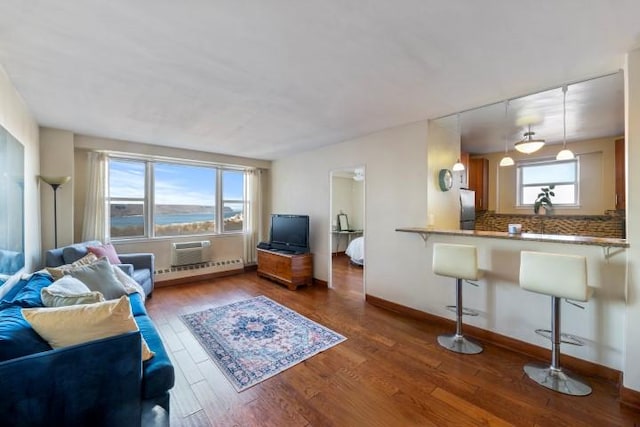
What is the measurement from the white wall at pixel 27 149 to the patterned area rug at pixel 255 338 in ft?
6.25

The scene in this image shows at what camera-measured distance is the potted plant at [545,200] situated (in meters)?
4.80

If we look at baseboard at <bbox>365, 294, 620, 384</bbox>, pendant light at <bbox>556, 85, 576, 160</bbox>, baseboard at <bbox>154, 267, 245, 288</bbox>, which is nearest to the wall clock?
pendant light at <bbox>556, 85, 576, 160</bbox>

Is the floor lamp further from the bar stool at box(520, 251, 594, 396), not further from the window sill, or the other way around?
the bar stool at box(520, 251, 594, 396)

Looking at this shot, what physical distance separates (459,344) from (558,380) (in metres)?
0.77

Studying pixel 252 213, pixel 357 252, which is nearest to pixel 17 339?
pixel 252 213

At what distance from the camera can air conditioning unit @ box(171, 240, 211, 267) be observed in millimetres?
5004

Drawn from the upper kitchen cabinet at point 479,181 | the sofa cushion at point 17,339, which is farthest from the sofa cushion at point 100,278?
the upper kitchen cabinet at point 479,181

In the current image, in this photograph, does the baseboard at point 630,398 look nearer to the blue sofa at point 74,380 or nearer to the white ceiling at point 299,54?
the white ceiling at point 299,54

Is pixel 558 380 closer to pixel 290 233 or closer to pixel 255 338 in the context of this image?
pixel 255 338

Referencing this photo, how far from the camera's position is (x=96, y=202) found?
13.8ft

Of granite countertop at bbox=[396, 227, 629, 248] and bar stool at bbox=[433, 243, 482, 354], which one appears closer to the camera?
granite countertop at bbox=[396, 227, 629, 248]

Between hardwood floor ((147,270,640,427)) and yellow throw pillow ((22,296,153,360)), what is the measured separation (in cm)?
86

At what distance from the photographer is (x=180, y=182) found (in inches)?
205

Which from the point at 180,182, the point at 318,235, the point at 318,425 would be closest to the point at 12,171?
the point at 180,182
